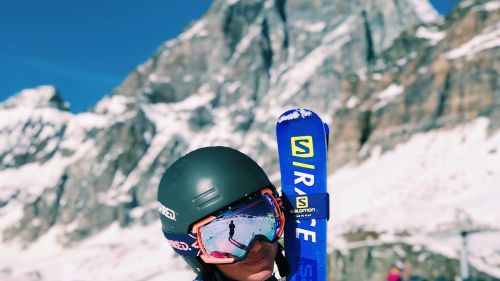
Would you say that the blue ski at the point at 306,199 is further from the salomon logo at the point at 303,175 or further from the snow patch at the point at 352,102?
the snow patch at the point at 352,102

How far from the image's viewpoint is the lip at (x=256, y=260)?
3172mm

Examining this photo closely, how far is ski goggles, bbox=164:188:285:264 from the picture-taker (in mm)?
3109

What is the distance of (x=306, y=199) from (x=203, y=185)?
1.01 m

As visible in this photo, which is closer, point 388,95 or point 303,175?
point 303,175

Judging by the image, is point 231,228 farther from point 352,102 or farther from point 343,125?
point 352,102

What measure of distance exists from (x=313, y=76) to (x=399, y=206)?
108808mm

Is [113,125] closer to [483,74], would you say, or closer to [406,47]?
[406,47]

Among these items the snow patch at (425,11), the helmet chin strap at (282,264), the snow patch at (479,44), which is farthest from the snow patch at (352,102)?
the helmet chin strap at (282,264)

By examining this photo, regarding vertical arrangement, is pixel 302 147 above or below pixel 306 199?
above

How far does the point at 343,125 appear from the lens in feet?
363

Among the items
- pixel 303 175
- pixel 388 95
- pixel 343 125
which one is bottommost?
pixel 303 175

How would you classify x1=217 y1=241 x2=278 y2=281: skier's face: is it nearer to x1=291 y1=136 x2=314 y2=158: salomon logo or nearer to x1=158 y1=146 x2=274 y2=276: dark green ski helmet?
x1=158 y1=146 x2=274 y2=276: dark green ski helmet

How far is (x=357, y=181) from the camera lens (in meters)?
91.8

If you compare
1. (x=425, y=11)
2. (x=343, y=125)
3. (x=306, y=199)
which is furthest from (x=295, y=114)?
(x=425, y=11)
